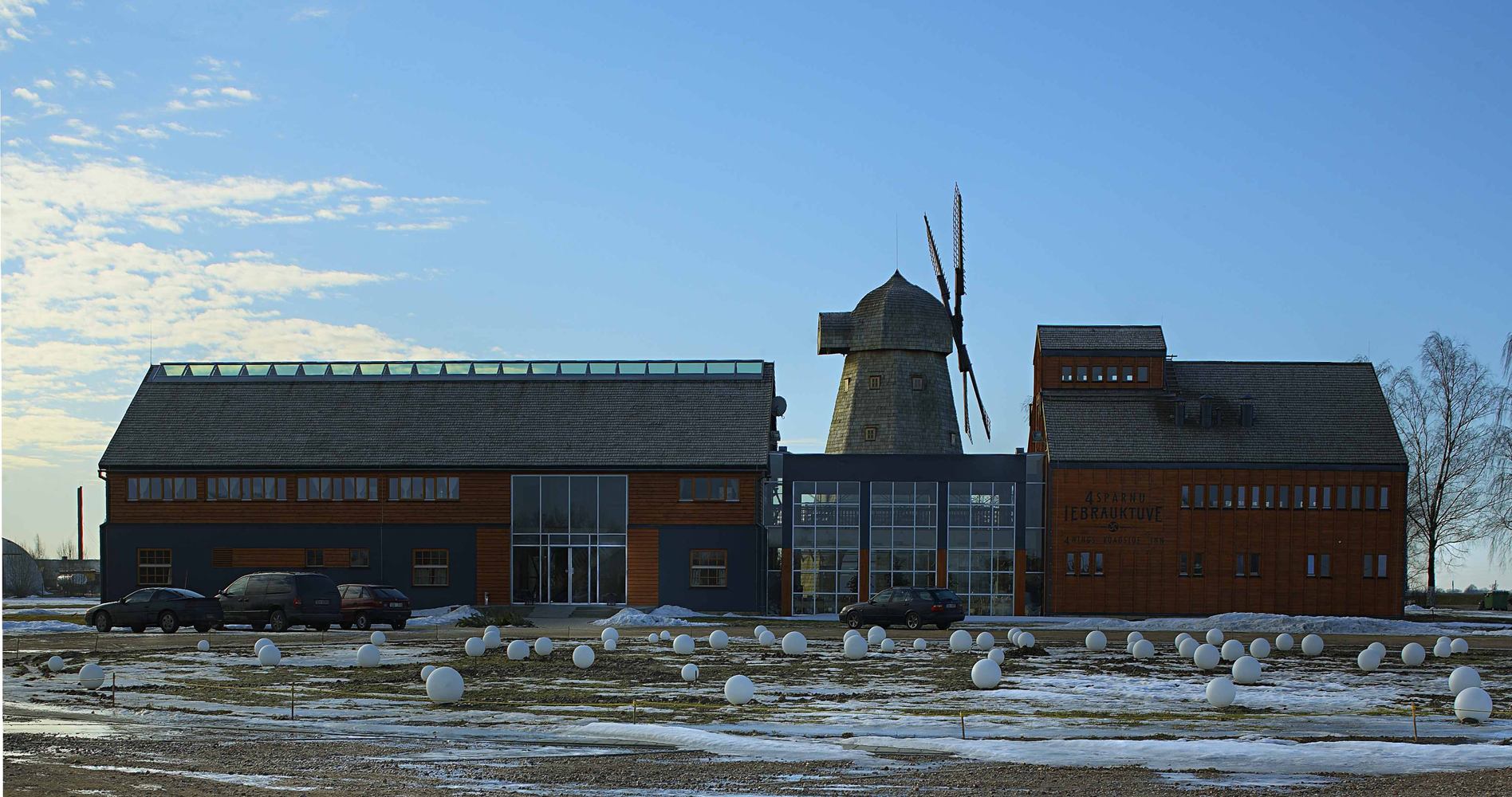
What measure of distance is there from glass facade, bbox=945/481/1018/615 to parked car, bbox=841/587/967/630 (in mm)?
9683

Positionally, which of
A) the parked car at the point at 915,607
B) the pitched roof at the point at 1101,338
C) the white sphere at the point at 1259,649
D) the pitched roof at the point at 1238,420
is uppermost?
the pitched roof at the point at 1101,338

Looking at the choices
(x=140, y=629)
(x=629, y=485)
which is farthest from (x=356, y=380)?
(x=140, y=629)

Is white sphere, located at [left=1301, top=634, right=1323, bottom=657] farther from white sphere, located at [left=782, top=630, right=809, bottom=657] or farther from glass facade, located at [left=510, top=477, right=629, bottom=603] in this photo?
glass facade, located at [left=510, top=477, right=629, bottom=603]

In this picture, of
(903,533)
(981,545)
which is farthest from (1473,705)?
(903,533)

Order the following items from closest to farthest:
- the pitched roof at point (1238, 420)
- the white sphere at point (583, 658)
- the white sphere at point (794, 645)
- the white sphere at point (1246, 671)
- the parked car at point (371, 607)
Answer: the white sphere at point (1246, 671), the white sphere at point (583, 658), the white sphere at point (794, 645), the parked car at point (371, 607), the pitched roof at point (1238, 420)

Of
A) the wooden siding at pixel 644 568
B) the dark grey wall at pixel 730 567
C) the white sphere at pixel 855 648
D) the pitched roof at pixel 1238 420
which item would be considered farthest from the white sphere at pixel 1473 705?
the wooden siding at pixel 644 568

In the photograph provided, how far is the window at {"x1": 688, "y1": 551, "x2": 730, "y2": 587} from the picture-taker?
163ft

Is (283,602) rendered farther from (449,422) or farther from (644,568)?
(449,422)

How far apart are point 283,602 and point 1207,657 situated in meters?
24.3

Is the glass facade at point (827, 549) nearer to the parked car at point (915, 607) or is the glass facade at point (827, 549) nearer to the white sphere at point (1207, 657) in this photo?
the parked car at point (915, 607)

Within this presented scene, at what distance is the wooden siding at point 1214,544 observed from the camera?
48.2m

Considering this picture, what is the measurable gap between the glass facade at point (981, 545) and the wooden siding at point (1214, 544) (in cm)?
165

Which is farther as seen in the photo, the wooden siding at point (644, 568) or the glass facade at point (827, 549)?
the glass facade at point (827, 549)

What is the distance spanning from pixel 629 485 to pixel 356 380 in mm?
12802
